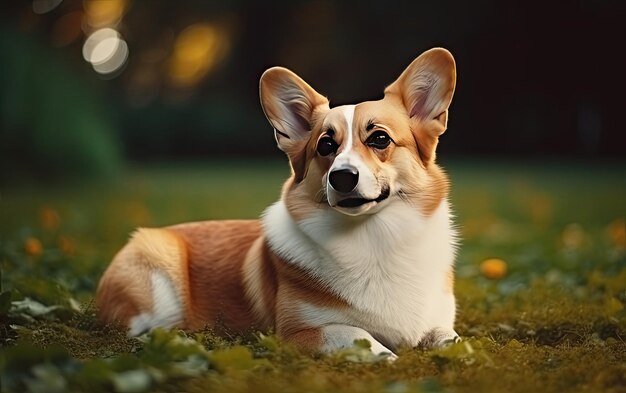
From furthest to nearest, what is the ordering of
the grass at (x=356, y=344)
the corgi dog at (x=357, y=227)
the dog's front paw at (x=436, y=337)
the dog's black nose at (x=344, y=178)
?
the dog's front paw at (x=436, y=337)
the corgi dog at (x=357, y=227)
the dog's black nose at (x=344, y=178)
the grass at (x=356, y=344)

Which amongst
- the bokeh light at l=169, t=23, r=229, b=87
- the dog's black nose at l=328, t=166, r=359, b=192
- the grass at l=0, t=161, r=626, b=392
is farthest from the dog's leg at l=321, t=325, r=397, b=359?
the bokeh light at l=169, t=23, r=229, b=87

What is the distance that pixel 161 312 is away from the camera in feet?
12.4

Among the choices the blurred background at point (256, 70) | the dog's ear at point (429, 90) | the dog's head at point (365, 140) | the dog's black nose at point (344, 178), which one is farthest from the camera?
the blurred background at point (256, 70)

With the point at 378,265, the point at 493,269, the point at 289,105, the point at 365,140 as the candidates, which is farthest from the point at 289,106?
the point at 493,269

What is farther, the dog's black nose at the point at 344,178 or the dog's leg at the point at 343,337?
the dog's leg at the point at 343,337

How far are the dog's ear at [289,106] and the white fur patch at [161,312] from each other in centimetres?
86

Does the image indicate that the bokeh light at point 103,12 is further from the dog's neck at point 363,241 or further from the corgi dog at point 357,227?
the dog's neck at point 363,241

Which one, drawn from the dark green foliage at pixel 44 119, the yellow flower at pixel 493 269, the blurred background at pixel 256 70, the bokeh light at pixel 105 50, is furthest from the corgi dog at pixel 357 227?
the bokeh light at pixel 105 50

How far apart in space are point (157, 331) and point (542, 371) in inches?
52.8

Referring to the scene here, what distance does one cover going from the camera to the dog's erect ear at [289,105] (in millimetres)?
3529

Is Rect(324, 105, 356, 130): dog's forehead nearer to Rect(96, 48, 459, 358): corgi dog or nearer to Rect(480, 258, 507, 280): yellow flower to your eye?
Rect(96, 48, 459, 358): corgi dog

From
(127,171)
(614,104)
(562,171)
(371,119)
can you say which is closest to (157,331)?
(371,119)

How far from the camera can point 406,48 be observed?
1206 centimetres

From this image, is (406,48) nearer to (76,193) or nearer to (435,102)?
(76,193)
